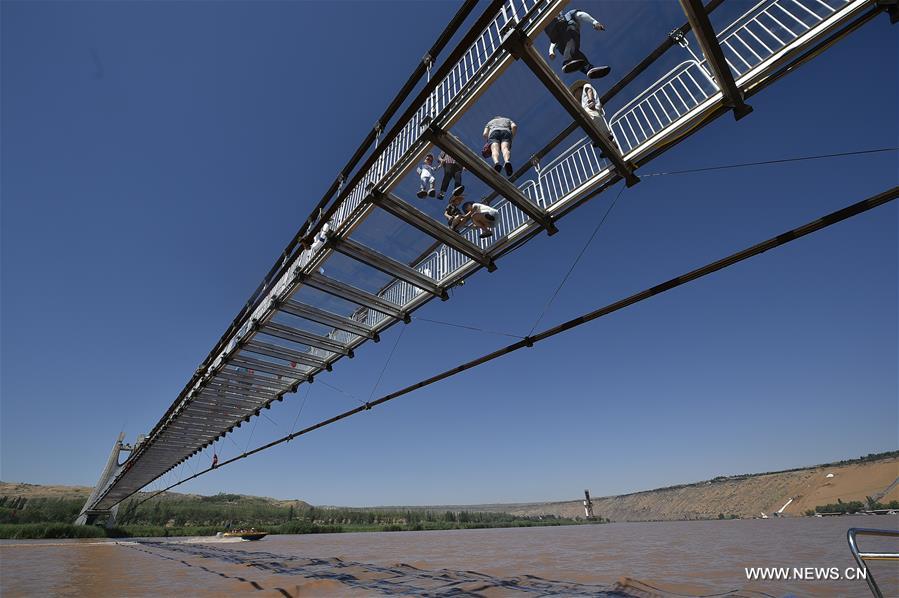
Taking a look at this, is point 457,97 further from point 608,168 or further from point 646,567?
point 646,567

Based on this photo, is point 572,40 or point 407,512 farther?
point 407,512

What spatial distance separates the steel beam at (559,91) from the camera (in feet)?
15.3

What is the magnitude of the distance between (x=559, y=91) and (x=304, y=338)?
1017 centimetres

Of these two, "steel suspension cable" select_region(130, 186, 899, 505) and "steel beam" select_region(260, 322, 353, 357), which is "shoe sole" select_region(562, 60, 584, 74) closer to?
"steel suspension cable" select_region(130, 186, 899, 505)

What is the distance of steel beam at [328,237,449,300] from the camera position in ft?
26.7

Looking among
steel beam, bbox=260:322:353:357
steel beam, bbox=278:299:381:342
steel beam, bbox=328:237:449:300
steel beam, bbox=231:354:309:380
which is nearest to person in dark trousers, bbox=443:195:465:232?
steel beam, bbox=328:237:449:300

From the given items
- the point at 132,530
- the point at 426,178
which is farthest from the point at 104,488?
the point at 426,178

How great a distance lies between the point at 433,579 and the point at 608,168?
1287cm

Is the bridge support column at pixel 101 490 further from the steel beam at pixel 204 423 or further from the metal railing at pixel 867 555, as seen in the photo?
the metal railing at pixel 867 555

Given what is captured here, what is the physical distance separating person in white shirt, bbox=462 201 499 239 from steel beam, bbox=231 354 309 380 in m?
10.4

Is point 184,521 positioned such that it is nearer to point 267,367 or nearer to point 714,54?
point 267,367

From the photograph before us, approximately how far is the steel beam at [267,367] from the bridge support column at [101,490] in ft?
174

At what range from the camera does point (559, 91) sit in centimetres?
499

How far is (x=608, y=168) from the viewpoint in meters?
6.08
